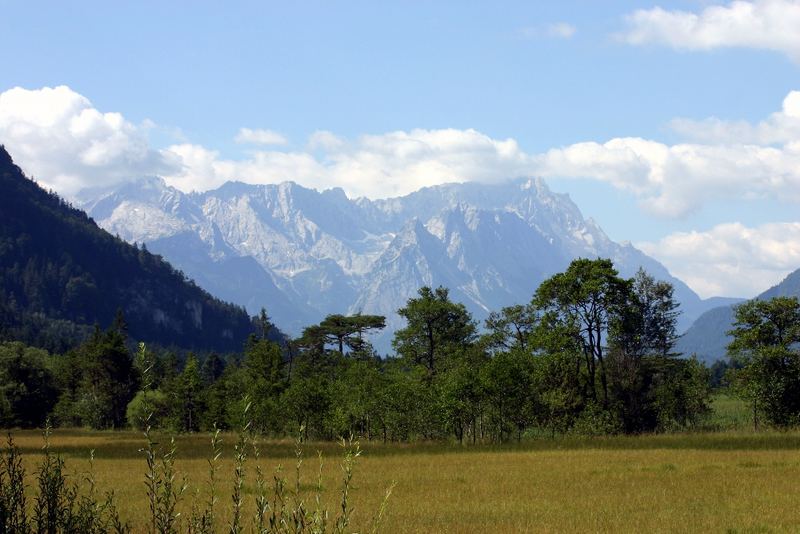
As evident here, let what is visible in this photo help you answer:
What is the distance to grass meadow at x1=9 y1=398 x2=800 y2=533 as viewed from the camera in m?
21.7

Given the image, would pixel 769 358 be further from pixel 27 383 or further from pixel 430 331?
pixel 27 383

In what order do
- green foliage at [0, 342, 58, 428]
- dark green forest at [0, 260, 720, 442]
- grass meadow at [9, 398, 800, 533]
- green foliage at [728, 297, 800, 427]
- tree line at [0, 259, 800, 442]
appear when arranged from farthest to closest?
green foliage at [0, 342, 58, 428]
dark green forest at [0, 260, 720, 442]
tree line at [0, 259, 800, 442]
green foliage at [728, 297, 800, 427]
grass meadow at [9, 398, 800, 533]

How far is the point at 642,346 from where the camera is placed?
211 ft

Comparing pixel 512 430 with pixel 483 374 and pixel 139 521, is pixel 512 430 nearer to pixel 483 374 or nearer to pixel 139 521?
pixel 483 374

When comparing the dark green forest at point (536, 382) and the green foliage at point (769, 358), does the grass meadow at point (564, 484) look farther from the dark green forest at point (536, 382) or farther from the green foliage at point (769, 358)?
the dark green forest at point (536, 382)

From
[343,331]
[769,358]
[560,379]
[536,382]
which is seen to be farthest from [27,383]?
[769,358]

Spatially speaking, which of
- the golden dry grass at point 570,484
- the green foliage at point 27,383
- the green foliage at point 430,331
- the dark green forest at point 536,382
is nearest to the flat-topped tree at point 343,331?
the green foliage at point 430,331

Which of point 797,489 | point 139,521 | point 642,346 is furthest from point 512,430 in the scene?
point 139,521

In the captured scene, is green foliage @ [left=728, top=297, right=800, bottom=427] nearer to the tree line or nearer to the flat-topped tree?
the tree line

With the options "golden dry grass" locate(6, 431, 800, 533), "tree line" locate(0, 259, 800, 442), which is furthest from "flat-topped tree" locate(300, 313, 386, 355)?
"golden dry grass" locate(6, 431, 800, 533)

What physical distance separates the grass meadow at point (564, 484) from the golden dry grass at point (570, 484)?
0.05 meters

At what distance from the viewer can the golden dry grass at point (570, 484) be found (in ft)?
71.3

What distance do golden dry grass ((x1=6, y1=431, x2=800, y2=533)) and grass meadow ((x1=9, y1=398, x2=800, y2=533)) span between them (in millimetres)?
54

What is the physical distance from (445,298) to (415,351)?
9.96 metres
